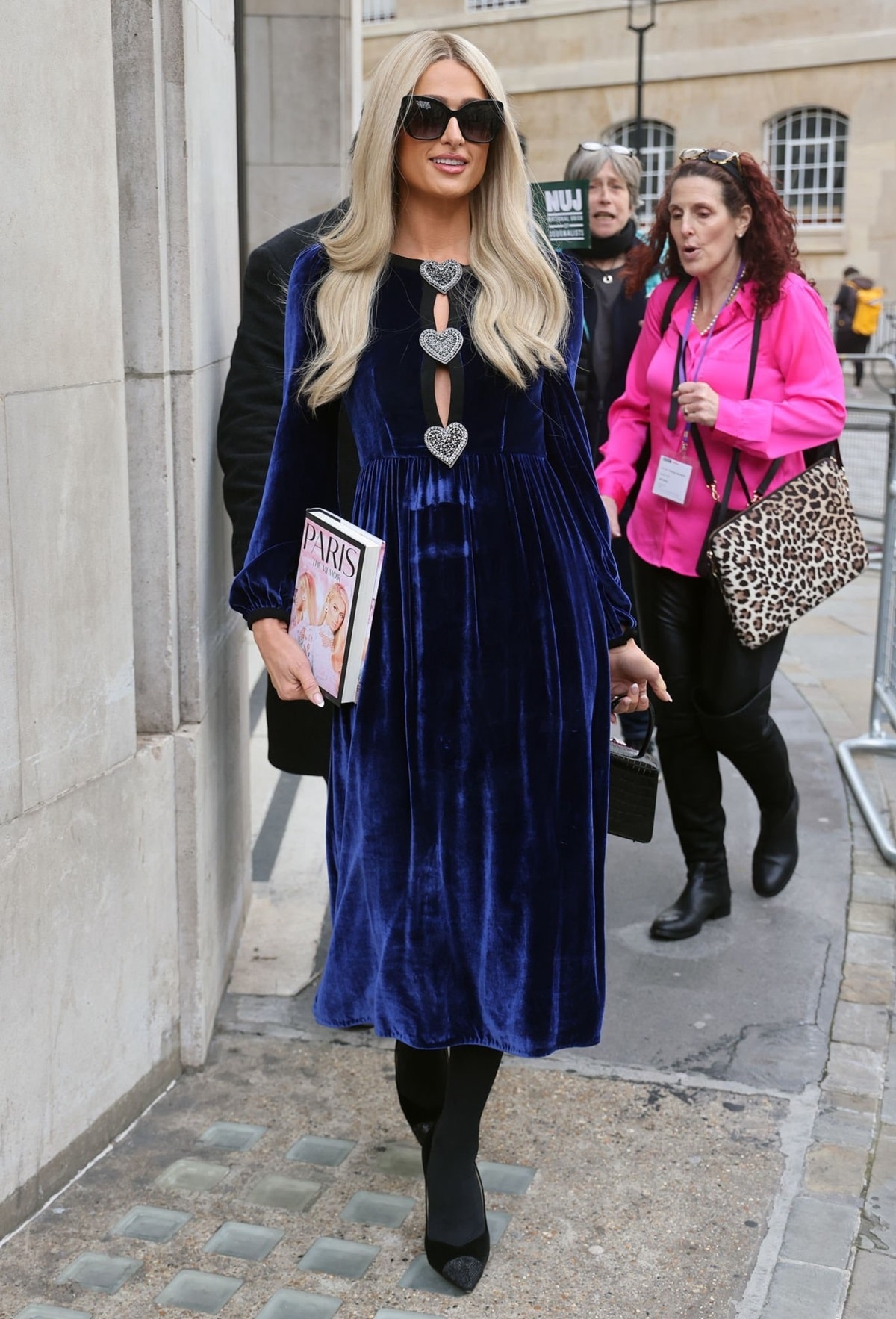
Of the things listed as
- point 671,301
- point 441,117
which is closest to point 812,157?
point 671,301

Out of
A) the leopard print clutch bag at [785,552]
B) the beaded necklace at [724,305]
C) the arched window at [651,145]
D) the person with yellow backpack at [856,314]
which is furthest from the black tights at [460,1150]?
the arched window at [651,145]

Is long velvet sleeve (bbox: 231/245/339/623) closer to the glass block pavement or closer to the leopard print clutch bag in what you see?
the glass block pavement

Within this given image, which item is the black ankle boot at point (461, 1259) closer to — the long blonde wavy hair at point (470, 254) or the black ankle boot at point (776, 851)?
the long blonde wavy hair at point (470, 254)

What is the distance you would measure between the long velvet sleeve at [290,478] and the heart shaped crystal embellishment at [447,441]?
253 millimetres

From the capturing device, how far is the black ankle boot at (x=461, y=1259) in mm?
2928

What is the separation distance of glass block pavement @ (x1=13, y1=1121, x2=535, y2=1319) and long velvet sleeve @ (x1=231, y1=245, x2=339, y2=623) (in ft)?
3.89

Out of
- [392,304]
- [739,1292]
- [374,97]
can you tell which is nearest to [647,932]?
[739,1292]

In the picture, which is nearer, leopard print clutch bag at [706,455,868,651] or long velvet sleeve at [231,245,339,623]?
long velvet sleeve at [231,245,339,623]

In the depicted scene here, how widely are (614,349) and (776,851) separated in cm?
183

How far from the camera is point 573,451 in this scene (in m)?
3.00

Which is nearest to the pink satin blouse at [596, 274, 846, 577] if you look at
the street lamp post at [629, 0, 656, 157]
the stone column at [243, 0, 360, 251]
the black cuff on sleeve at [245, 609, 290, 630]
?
the black cuff on sleeve at [245, 609, 290, 630]

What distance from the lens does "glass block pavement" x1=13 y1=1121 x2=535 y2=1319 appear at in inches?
114

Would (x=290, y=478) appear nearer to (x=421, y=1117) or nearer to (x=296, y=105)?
(x=421, y=1117)

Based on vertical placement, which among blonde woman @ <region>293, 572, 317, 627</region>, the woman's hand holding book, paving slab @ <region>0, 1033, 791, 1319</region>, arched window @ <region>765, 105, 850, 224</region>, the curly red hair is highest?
arched window @ <region>765, 105, 850, 224</region>
